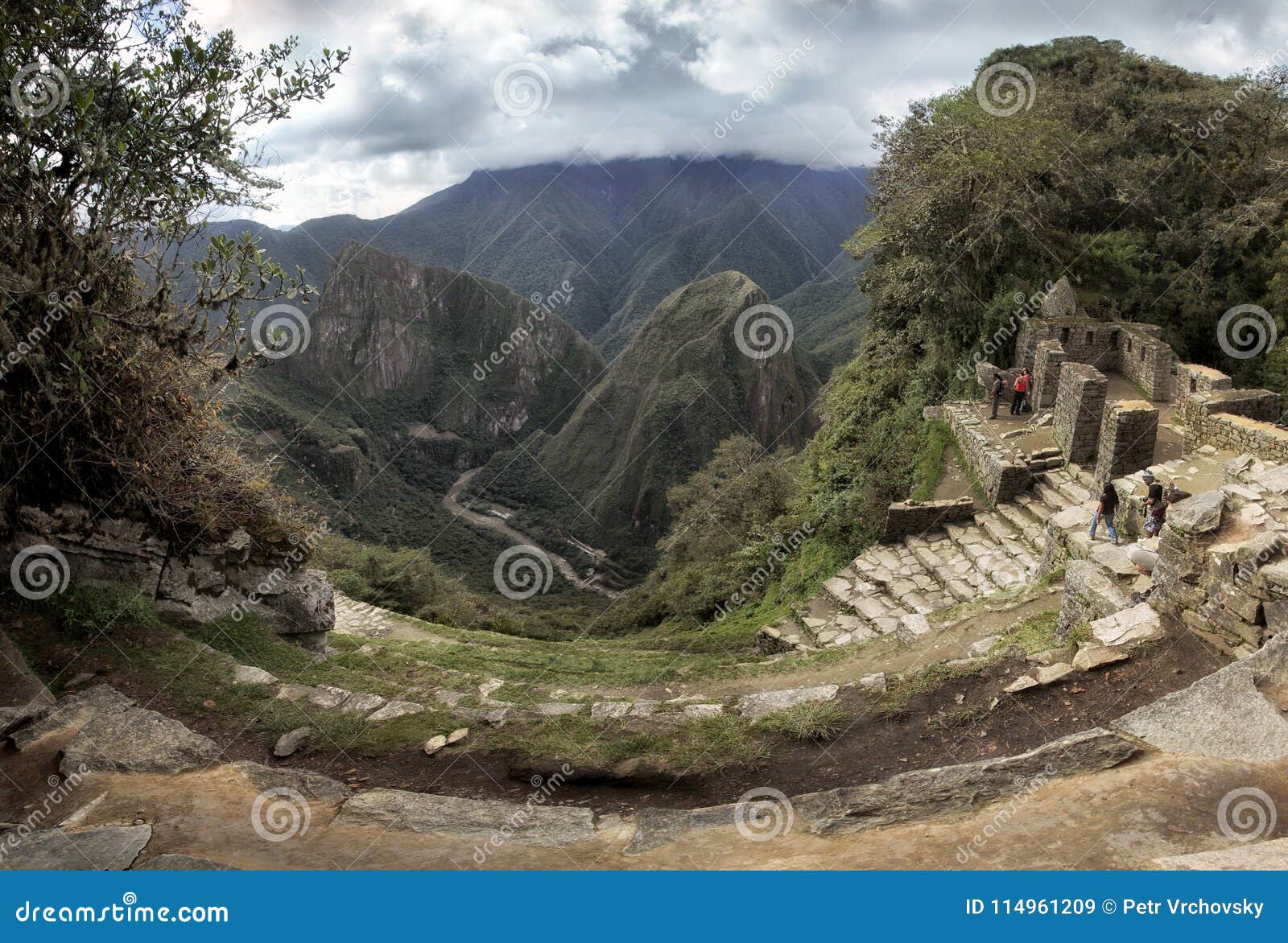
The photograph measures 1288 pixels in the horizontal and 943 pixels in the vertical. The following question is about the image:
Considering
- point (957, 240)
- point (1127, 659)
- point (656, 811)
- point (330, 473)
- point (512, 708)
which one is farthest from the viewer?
point (330, 473)

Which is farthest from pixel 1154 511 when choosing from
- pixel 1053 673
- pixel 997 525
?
pixel 1053 673

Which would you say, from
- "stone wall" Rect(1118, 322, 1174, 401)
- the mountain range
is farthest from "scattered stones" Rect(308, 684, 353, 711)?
the mountain range

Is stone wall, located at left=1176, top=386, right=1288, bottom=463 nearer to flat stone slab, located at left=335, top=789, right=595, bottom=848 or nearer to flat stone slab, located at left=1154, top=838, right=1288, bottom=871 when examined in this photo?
flat stone slab, located at left=1154, top=838, right=1288, bottom=871

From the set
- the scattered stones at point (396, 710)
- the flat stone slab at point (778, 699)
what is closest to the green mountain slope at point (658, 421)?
the flat stone slab at point (778, 699)

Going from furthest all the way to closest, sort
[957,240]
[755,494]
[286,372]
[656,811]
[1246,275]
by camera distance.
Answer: [286,372], [755,494], [1246,275], [957,240], [656,811]

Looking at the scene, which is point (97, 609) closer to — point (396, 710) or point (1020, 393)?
point (396, 710)

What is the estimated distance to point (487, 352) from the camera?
105500 millimetres

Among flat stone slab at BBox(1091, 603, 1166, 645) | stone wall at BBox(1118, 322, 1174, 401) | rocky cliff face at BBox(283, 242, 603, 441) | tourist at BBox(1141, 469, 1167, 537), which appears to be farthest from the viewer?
rocky cliff face at BBox(283, 242, 603, 441)

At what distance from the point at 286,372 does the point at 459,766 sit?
332ft

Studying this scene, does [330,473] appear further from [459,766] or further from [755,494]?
[459,766]

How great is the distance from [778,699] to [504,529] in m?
62.9

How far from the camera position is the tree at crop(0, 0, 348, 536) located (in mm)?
5648

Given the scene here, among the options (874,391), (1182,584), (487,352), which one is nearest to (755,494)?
(874,391)

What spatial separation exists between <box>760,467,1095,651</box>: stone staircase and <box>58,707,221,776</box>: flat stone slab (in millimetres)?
7668
